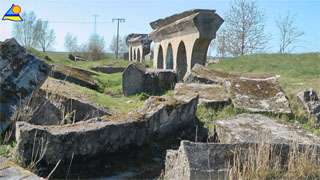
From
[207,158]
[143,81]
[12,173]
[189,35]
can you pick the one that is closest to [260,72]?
[189,35]

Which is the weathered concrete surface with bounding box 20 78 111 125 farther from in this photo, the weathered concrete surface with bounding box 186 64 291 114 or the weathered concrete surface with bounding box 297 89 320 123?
the weathered concrete surface with bounding box 297 89 320 123

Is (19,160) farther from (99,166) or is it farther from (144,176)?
(144,176)

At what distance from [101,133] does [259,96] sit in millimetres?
3570

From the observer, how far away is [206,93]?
6.42 metres

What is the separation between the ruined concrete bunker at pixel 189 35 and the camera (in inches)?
370

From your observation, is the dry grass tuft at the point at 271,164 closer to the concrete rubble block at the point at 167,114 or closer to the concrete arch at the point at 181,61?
the concrete rubble block at the point at 167,114

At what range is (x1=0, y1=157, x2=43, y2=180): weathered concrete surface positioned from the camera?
2248 mm

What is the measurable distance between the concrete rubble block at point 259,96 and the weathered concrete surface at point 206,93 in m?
0.21

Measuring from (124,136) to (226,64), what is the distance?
1011cm

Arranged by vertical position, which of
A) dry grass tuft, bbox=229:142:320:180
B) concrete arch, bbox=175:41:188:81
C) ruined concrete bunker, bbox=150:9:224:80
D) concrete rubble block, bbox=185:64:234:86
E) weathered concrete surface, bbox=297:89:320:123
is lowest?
dry grass tuft, bbox=229:142:320:180

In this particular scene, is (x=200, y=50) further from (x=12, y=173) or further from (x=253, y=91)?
(x=12, y=173)

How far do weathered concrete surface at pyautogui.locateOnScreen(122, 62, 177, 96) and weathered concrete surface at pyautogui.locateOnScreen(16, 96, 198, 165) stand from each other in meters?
3.71

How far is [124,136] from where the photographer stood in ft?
13.0

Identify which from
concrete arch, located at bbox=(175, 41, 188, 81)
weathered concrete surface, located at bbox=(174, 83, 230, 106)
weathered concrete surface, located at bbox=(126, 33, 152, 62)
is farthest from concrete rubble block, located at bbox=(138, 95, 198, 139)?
weathered concrete surface, located at bbox=(126, 33, 152, 62)
